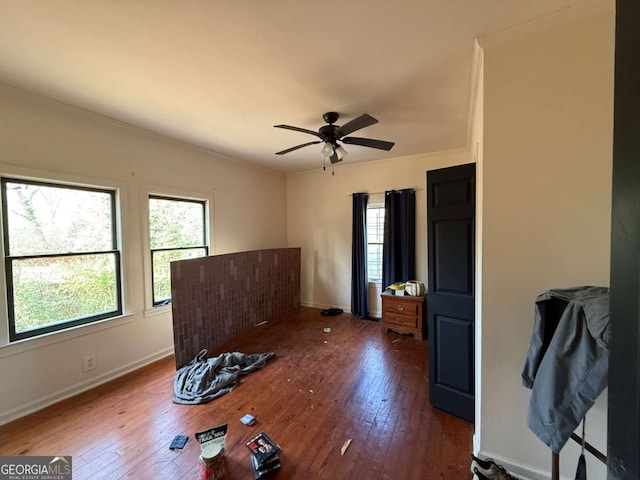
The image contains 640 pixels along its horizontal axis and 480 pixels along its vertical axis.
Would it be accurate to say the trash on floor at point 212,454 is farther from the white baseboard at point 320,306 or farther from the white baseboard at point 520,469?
the white baseboard at point 320,306

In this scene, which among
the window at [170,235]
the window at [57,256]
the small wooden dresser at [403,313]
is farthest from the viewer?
the small wooden dresser at [403,313]

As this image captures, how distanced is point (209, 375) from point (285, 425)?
103 cm

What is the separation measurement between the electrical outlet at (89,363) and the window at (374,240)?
3.87m

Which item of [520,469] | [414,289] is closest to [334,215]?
[414,289]

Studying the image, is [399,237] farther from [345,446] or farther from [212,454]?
[212,454]

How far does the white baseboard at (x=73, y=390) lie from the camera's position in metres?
2.18

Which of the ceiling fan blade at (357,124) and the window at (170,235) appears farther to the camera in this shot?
the window at (170,235)

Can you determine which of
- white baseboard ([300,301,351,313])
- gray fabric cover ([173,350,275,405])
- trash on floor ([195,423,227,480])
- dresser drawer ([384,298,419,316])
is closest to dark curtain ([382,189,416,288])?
dresser drawer ([384,298,419,316])

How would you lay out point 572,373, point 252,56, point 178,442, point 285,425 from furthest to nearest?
1. point 285,425
2. point 178,442
3. point 252,56
4. point 572,373

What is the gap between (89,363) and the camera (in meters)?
2.63

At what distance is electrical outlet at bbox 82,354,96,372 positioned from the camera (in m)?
2.60

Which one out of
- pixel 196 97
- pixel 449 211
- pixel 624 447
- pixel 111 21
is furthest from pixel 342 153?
pixel 624 447

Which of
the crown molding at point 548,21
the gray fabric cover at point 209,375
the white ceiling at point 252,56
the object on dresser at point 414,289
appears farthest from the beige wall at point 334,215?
the crown molding at point 548,21

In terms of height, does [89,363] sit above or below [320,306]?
above
